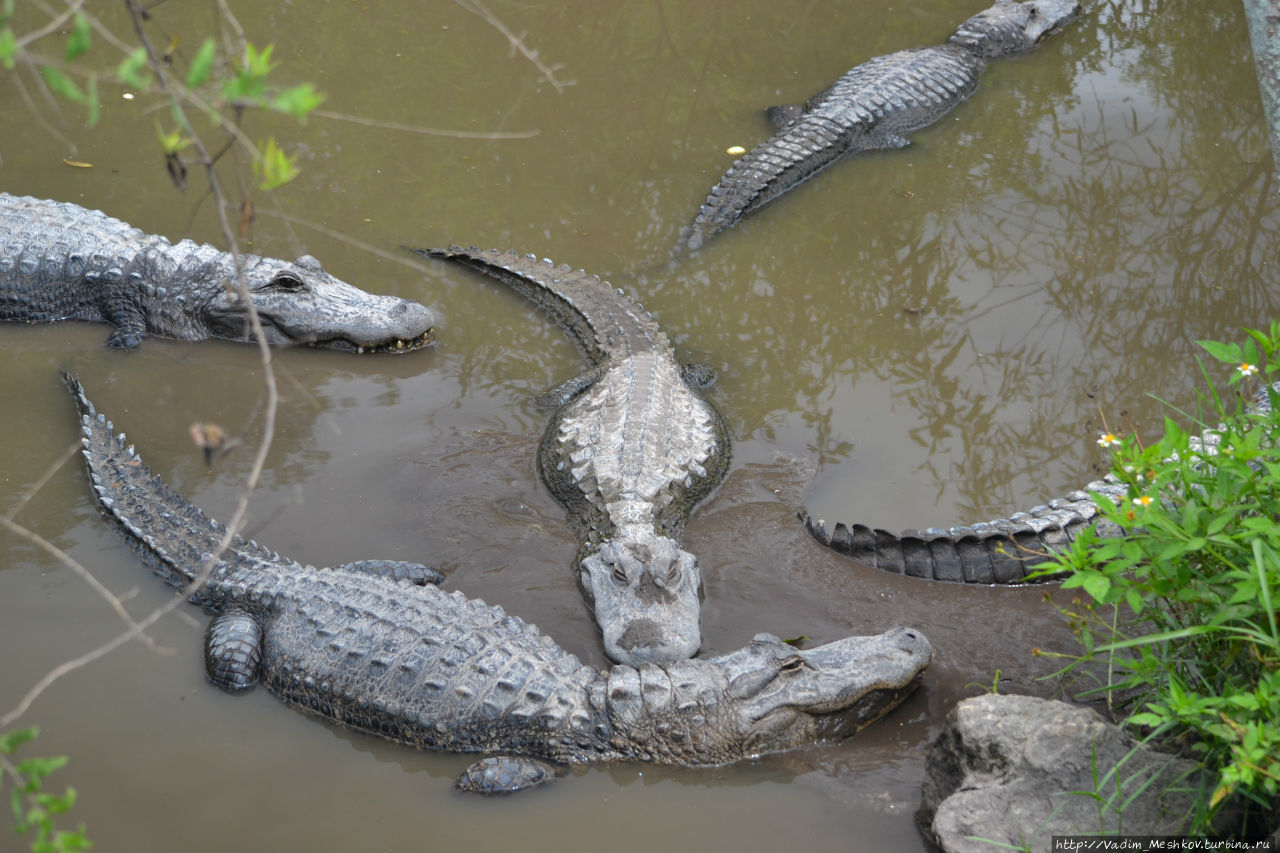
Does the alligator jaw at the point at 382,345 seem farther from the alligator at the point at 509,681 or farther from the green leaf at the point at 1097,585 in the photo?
the green leaf at the point at 1097,585

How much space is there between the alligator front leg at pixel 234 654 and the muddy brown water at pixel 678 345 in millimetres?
83

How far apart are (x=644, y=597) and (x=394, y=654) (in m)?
0.99

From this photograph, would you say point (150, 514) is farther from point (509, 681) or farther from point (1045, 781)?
point (1045, 781)

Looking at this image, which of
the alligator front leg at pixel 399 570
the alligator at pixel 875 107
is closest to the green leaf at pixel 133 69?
the alligator front leg at pixel 399 570

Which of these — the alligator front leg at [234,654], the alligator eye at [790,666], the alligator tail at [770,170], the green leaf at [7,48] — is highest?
the green leaf at [7,48]

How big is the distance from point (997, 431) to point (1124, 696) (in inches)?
83.4

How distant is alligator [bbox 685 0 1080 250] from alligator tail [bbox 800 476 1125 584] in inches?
114

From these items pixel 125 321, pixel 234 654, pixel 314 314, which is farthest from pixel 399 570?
pixel 125 321

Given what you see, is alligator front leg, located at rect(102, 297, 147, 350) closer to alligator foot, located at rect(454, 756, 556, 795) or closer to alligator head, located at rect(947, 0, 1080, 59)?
alligator foot, located at rect(454, 756, 556, 795)

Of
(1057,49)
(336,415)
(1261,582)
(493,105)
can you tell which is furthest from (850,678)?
(1057,49)

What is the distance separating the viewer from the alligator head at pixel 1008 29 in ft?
29.8

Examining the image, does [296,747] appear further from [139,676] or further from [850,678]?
[850,678]

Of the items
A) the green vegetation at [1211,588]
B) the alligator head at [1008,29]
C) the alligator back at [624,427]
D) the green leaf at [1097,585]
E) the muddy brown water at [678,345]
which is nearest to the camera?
the green vegetation at [1211,588]

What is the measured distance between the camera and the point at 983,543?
4.37 metres
